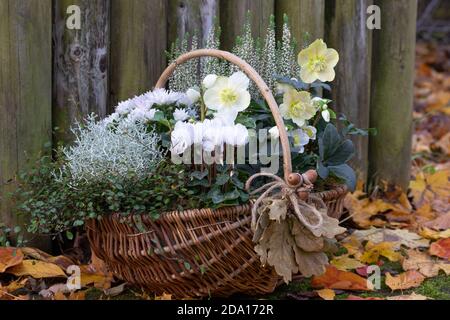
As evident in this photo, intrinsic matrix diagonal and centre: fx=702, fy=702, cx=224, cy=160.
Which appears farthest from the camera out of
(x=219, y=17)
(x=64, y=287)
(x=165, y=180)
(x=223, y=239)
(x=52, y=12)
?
(x=219, y=17)

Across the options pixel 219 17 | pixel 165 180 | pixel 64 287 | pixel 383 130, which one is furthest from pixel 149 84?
pixel 383 130

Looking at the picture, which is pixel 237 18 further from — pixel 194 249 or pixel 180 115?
pixel 194 249

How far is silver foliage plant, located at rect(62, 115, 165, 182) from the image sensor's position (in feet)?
7.37

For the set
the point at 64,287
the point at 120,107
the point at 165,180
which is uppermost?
the point at 120,107

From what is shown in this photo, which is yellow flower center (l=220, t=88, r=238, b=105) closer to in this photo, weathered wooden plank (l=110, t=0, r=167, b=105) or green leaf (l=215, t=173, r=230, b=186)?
green leaf (l=215, t=173, r=230, b=186)

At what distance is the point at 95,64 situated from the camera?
2.72 metres

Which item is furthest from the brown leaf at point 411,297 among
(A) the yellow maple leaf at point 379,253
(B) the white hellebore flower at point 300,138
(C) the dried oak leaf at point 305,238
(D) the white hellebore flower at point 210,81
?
(D) the white hellebore flower at point 210,81

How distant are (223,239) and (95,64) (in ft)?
3.31

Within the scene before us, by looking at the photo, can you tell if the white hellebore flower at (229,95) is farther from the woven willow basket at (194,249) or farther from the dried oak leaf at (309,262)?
the dried oak leaf at (309,262)

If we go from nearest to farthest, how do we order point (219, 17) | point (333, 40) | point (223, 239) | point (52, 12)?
point (223, 239), point (52, 12), point (219, 17), point (333, 40)

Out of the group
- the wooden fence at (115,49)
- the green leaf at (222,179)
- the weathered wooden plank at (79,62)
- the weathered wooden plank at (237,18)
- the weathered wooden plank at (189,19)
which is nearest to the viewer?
the green leaf at (222,179)

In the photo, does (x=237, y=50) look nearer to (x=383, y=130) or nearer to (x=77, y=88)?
(x=77, y=88)

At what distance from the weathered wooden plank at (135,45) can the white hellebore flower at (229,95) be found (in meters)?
0.64

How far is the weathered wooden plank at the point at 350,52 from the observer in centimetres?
327
